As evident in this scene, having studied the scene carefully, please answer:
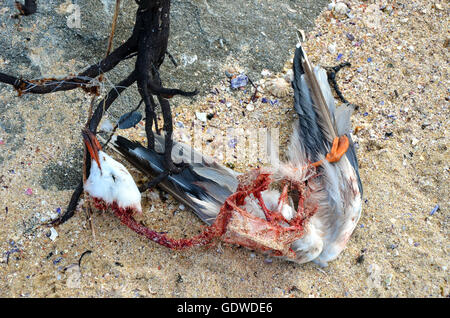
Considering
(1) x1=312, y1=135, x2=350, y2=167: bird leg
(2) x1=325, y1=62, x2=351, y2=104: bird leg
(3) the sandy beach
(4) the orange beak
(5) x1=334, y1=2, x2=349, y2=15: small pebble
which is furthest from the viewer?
(5) x1=334, y1=2, x2=349, y2=15: small pebble

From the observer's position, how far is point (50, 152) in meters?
2.46

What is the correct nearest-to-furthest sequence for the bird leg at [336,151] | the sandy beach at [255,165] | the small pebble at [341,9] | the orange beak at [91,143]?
1. the orange beak at [91,143]
2. the sandy beach at [255,165]
3. the bird leg at [336,151]
4. the small pebble at [341,9]

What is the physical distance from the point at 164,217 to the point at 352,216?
39.5 inches

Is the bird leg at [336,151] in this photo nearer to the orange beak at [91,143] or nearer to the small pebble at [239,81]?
the small pebble at [239,81]

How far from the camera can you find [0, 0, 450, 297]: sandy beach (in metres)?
2.08

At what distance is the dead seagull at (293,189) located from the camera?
2.09 meters

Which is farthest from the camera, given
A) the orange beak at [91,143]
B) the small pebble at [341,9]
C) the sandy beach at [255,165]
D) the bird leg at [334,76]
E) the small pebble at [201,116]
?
the small pebble at [341,9]

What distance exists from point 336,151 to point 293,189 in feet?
1.05

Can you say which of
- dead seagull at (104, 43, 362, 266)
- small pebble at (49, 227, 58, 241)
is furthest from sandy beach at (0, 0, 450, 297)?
dead seagull at (104, 43, 362, 266)

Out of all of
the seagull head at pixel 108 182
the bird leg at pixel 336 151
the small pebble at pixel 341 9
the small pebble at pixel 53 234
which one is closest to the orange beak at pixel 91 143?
the seagull head at pixel 108 182

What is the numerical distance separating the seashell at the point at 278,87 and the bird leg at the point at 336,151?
59 cm

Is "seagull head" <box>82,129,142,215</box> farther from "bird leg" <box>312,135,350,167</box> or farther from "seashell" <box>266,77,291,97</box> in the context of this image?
"seashell" <box>266,77,291,97</box>

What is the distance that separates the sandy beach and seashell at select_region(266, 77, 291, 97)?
1cm

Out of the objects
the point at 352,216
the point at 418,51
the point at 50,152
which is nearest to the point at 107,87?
the point at 50,152
